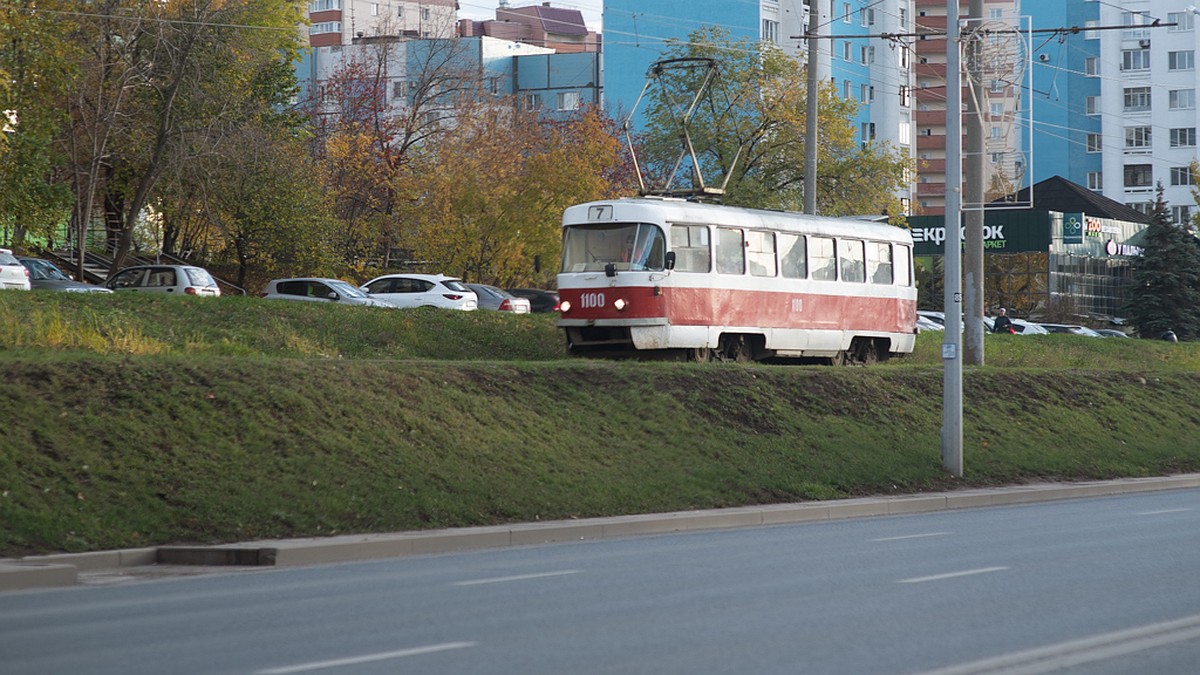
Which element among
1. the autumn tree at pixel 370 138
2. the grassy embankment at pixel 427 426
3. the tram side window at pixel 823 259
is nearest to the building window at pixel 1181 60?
the autumn tree at pixel 370 138

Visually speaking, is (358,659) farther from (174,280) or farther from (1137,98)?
(1137,98)

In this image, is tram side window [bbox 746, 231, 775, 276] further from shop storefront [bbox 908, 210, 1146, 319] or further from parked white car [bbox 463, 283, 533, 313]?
shop storefront [bbox 908, 210, 1146, 319]

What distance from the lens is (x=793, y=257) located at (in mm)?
33469

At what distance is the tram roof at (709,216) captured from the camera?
30.4 metres

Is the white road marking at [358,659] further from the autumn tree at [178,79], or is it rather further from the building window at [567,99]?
the building window at [567,99]

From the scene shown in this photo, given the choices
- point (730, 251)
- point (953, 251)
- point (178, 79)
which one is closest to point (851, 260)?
point (730, 251)

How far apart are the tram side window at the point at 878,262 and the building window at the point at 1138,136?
268 ft

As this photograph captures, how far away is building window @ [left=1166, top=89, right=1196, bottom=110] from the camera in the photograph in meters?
110

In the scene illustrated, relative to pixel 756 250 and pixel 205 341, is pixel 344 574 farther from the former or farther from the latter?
pixel 756 250

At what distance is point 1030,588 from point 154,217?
5348 centimetres

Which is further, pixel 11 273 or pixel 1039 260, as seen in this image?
pixel 1039 260

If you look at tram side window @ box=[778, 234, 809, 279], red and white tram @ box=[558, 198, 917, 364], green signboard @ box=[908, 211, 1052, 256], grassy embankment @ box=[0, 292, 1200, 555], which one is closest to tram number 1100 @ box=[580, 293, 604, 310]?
red and white tram @ box=[558, 198, 917, 364]

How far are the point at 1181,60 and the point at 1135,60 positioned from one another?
3169 mm

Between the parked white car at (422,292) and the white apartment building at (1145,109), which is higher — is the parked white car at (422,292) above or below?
below
